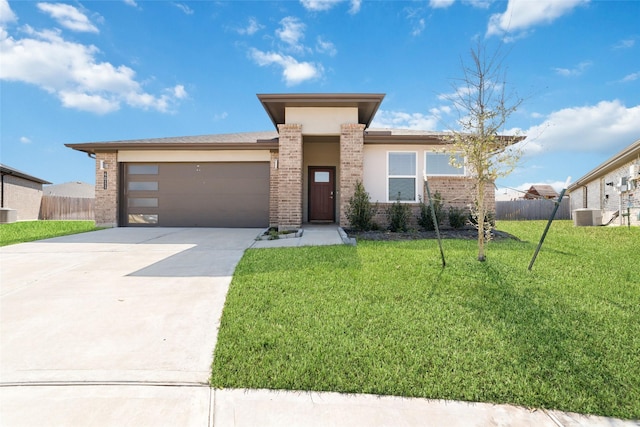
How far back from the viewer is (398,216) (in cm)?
1008

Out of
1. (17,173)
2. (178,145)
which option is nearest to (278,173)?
(178,145)

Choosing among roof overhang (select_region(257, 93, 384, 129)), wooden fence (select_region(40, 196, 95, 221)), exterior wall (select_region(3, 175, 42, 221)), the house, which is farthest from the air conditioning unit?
exterior wall (select_region(3, 175, 42, 221))

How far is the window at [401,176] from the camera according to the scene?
424 inches

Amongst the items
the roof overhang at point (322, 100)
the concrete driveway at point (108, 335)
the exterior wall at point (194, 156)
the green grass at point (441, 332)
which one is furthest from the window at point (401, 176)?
the concrete driveway at point (108, 335)

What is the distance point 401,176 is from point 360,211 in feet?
7.13

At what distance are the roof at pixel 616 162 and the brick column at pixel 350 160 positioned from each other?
9506mm

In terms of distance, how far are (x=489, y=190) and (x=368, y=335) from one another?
10.0m

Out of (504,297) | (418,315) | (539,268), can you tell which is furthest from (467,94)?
(418,315)

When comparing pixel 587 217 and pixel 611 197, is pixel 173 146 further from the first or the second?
pixel 611 197

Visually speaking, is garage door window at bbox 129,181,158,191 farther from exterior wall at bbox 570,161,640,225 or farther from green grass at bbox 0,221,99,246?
exterior wall at bbox 570,161,640,225

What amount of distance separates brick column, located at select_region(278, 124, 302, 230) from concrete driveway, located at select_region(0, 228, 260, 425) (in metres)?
4.32

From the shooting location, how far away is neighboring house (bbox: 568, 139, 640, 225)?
44.7ft

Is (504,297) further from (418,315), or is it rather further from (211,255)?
(211,255)

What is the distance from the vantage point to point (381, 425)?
6.59 feet
